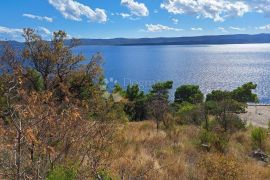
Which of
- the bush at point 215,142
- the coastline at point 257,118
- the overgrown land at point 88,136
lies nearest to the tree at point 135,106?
the coastline at point 257,118

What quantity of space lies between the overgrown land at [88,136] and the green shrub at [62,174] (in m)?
0.02

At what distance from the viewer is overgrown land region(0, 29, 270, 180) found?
16.9ft

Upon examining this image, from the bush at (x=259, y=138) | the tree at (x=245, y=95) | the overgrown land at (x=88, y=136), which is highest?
the overgrown land at (x=88, y=136)

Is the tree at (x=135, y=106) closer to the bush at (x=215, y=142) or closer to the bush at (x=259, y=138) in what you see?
the bush at (x=259, y=138)

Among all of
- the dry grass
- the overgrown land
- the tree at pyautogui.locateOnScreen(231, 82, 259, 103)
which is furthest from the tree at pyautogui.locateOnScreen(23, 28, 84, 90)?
the tree at pyautogui.locateOnScreen(231, 82, 259, 103)

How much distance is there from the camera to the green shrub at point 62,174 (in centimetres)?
566

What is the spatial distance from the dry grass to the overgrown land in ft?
0.07

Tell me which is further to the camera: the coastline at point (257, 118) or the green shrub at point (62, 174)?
the coastline at point (257, 118)

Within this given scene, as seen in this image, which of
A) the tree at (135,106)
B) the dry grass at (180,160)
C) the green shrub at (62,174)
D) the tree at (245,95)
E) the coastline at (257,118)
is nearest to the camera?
the green shrub at (62,174)

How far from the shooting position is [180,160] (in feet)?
31.6

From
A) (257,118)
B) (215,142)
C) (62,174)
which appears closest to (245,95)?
(257,118)

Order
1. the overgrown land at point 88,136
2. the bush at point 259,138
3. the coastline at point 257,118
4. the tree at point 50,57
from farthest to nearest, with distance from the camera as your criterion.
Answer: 1. the coastline at point 257,118
2. the tree at point 50,57
3. the bush at point 259,138
4. the overgrown land at point 88,136

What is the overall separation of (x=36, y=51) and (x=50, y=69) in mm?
1026

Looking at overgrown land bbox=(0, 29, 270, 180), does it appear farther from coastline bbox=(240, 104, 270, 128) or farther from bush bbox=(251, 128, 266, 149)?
coastline bbox=(240, 104, 270, 128)
